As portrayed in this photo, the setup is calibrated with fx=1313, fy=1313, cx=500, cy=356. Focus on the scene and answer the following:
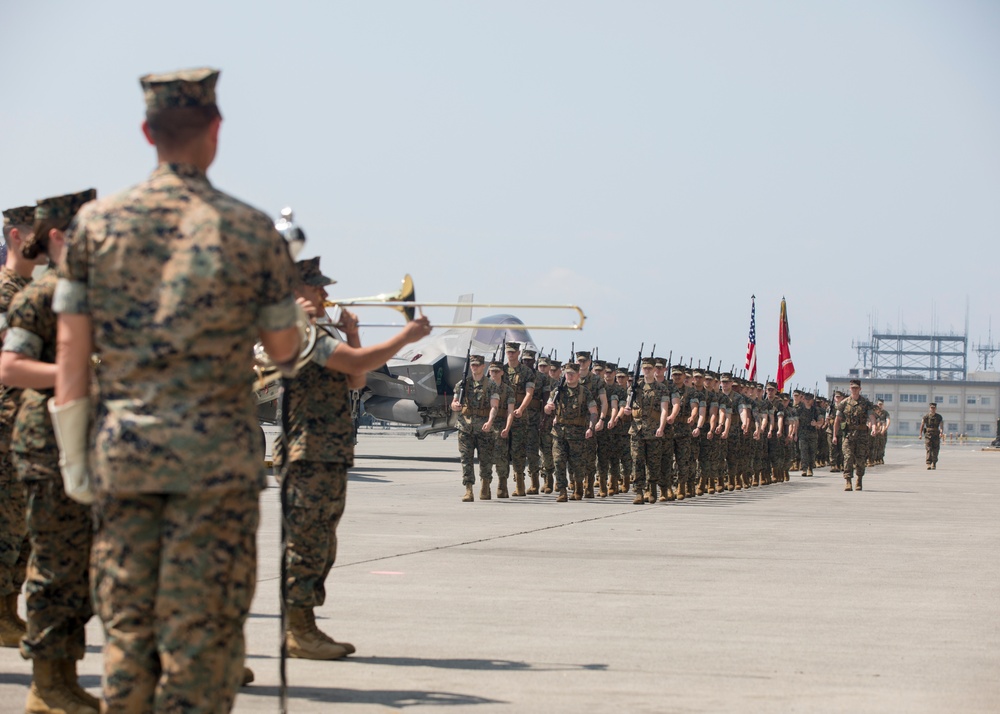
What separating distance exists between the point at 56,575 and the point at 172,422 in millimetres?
1818

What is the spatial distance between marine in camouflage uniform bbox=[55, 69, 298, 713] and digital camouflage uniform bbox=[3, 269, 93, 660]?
56.5 inches

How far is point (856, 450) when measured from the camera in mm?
24703

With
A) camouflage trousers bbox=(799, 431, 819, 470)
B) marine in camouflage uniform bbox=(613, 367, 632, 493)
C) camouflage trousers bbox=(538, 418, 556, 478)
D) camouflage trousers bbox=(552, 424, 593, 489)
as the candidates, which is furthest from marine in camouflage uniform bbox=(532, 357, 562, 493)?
camouflage trousers bbox=(799, 431, 819, 470)

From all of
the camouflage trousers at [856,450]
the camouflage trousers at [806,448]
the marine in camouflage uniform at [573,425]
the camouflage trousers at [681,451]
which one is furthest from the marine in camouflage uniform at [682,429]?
the camouflage trousers at [806,448]

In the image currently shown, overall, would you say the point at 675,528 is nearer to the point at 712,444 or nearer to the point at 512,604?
the point at 512,604

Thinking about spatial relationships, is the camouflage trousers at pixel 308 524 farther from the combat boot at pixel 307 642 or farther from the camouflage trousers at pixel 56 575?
the camouflage trousers at pixel 56 575

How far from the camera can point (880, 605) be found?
29.4 ft

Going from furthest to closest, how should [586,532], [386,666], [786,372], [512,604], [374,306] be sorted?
[786,372], [586,532], [512,604], [386,666], [374,306]

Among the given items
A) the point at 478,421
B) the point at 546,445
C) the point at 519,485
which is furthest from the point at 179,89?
the point at 546,445

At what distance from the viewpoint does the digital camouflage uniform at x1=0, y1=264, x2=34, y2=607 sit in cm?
649

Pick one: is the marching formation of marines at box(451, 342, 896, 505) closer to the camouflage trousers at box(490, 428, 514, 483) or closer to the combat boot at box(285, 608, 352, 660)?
the camouflage trousers at box(490, 428, 514, 483)

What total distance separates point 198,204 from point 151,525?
995 mm

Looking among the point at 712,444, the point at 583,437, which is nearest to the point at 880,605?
the point at 583,437

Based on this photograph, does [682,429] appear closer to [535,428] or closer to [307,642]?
[535,428]
